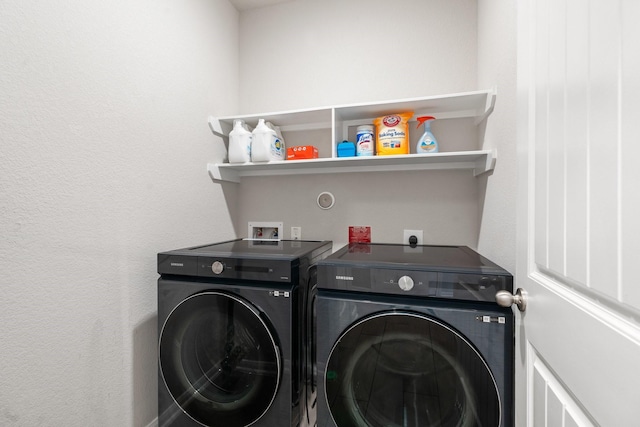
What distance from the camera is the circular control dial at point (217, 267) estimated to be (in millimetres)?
1319

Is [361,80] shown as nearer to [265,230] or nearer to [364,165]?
[364,165]

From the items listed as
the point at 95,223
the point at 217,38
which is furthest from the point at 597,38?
the point at 217,38

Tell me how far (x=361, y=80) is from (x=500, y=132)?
3.17ft

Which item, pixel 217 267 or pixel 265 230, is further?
pixel 265 230

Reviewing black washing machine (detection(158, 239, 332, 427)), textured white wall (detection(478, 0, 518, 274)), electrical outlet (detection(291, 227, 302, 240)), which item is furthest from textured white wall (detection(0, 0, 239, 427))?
textured white wall (detection(478, 0, 518, 274))

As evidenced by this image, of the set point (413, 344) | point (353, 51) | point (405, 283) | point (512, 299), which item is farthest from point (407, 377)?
point (353, 51)

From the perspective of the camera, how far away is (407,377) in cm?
109

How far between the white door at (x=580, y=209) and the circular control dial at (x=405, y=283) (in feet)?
1.19

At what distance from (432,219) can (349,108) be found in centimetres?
85

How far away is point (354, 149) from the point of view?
171 cm

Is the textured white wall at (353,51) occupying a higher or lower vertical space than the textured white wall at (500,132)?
higher

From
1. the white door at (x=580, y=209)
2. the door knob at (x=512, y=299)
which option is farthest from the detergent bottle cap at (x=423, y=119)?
the door knob at (x=512, y=299)

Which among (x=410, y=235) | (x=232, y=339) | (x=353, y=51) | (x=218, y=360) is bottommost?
(x=218, y=360)

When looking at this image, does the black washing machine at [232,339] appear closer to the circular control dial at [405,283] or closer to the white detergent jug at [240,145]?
the circular control dial at [405,283]
